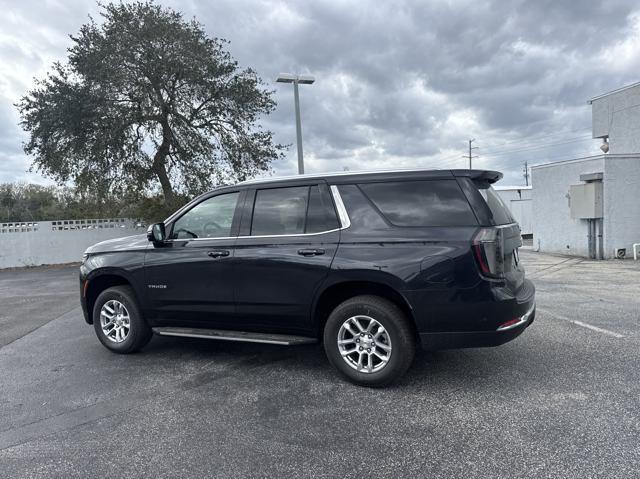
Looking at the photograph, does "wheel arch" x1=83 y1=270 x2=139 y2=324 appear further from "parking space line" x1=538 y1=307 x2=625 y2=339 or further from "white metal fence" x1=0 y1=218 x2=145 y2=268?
"white metal fence" x1=0 y1=218 x2=145 y2=268

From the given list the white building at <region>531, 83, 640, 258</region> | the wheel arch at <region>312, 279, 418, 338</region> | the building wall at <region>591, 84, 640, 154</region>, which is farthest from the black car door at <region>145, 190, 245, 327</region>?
the building wall at <region>591, 84, 640, 154</region>

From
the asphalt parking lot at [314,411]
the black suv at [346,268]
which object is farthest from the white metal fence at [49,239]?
the black suv at [346,268]

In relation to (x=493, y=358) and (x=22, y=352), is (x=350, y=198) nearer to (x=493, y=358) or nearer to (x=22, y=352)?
(x=493, y=358)

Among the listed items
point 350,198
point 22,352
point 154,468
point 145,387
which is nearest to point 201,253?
point 145,387

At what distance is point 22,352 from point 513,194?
2301 cm

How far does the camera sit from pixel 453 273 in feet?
11.8

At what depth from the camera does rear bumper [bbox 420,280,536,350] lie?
11.9ft

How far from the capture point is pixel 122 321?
514cm

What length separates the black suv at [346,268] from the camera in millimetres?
3645

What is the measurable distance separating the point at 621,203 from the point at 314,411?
11590mm

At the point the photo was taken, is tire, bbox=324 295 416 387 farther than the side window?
No

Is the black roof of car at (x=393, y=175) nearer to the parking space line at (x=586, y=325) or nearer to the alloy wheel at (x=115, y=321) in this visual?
the alloy wheel at (x=115, y=321)


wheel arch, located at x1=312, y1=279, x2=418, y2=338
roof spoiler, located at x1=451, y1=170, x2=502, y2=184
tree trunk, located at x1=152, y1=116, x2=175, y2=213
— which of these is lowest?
wheel arch, located at x1=312, y1=279, x2=418, y2=338

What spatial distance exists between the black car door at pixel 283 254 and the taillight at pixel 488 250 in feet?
3.84
